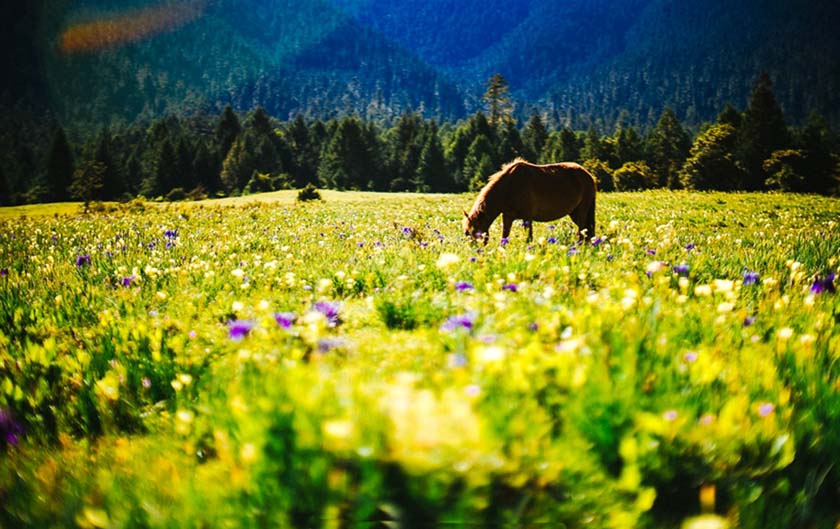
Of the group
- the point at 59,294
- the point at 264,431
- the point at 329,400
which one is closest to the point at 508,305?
the point at 329,400

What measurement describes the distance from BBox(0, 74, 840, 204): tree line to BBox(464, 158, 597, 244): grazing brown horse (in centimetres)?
6023

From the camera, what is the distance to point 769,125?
190 feet

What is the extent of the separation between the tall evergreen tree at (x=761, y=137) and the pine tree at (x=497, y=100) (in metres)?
43.1

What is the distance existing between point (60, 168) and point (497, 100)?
300ft

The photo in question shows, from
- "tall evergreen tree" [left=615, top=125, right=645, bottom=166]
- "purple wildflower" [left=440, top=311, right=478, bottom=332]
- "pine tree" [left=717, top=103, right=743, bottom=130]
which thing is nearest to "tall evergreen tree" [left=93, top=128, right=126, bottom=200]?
"tall evergreen tree" [left=615, top=125, right=645, bottom=166]

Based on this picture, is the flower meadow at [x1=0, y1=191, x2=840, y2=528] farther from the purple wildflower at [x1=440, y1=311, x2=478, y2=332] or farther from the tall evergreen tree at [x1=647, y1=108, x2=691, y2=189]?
the tall evergreen tree at [x1=647, y1=108, x2=691, y2=189]

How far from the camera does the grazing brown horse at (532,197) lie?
9.80m

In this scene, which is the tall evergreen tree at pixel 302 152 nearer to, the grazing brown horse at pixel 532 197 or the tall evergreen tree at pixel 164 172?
the tall evergreen tree at pixel 164 172

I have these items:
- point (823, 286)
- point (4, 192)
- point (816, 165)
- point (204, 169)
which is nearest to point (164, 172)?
point (204, 169)

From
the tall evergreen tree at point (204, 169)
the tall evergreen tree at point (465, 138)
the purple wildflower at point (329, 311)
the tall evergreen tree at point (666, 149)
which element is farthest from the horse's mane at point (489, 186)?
the tall evergreen tree at point (204, 169)

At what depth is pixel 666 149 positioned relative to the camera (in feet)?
260

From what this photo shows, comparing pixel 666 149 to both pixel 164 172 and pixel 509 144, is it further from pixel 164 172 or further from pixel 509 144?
pixel 164 172

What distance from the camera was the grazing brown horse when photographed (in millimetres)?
9797

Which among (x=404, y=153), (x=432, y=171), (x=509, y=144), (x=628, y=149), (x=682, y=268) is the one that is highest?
(x=509, y=144)
